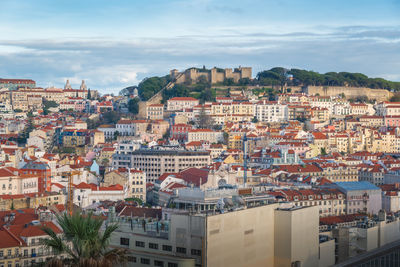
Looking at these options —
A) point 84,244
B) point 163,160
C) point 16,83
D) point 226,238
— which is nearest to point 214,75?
point 16,83

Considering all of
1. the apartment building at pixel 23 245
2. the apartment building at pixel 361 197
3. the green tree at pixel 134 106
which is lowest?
the apartment building at pixel 361 197

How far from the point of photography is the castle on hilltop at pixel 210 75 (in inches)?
3563

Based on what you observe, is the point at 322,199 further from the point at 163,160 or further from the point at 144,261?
the point at 144,261

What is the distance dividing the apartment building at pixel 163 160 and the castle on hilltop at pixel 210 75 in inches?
1429

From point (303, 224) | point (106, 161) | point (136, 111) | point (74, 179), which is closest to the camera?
point (303, 224)

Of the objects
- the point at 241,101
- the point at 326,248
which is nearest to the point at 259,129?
the point at 241,101

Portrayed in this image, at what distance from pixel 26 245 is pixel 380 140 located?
54.0m

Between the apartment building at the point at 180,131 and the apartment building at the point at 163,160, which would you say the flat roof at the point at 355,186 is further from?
the apartment building at the point at 180,131

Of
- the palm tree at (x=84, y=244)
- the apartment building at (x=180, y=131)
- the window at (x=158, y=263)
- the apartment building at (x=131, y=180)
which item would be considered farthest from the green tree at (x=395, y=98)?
the palm tree at (x=84, y=244)

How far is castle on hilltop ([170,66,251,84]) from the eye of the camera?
Result: 90500mm

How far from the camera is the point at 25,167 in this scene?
46.1 m

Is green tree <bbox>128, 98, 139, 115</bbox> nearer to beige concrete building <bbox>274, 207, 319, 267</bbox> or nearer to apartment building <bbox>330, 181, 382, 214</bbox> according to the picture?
apartment building <bbox>330, 181, 382, 214</bbox>

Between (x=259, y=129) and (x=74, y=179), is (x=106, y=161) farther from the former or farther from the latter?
(x=259, y=129)

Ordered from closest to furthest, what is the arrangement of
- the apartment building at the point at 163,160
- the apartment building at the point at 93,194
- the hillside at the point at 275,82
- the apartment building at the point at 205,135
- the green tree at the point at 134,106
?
1. the apartment building at the point at 93,194
2. the apartment building at the point at 163,160
3. the apartment building at the point at 205,135
4. the green tree at the point at 134,106
5. the hillside at the point at 275,82
